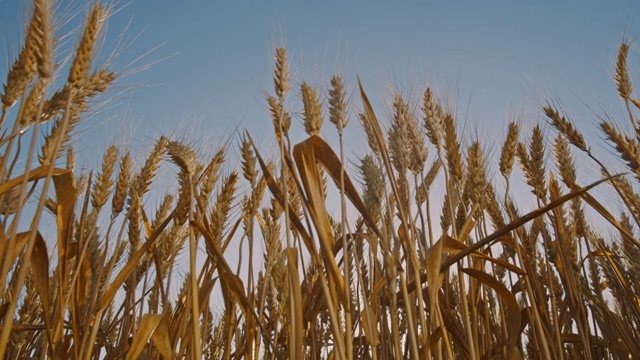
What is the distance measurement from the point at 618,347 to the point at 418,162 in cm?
125

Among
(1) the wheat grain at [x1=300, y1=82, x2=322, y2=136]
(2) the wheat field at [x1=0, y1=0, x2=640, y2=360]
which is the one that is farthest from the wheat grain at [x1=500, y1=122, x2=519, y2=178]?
(1) the wheat grain at [x1=300, y1=82, x2=322, y2=136]

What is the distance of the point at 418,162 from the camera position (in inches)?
80.3

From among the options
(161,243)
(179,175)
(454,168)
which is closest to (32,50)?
(179,175)

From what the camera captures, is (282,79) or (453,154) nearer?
(282,79)

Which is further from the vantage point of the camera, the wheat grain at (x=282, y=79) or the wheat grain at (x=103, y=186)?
the wheat grain at (x=103, y=186)

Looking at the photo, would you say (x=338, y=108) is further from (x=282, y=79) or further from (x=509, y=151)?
(x=509, y=151)

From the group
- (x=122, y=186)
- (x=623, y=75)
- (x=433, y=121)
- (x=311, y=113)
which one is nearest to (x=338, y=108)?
(x=311, y=113)

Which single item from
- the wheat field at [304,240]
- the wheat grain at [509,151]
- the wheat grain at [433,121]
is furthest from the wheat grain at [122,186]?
the wheat grain at [509,151]

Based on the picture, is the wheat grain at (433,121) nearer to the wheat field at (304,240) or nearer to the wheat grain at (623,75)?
the wheat field at (304,240)

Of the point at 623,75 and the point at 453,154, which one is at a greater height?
the point at 623,75

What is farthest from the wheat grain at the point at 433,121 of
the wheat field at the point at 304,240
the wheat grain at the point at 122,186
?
the wheat grain at the point at 122,186

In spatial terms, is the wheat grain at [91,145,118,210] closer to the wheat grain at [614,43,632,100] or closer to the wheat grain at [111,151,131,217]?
the wheat grain at [111,151,131,217]

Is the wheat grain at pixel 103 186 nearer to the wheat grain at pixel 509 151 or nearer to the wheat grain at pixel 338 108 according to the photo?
the wheat grain at pixel 338 108

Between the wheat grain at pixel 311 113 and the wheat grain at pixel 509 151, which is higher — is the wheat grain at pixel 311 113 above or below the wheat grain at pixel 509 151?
below
